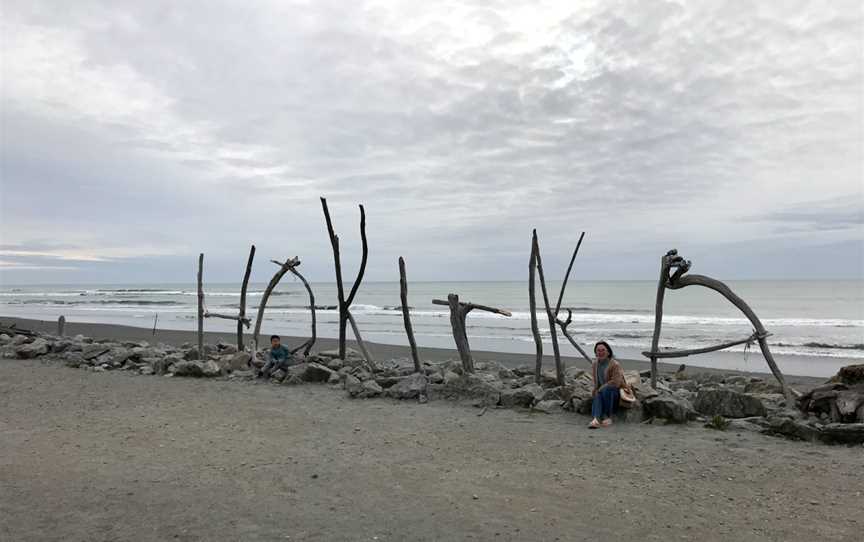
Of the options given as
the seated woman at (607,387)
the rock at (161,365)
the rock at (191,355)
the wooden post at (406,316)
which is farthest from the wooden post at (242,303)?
the seated woman at (607,387)

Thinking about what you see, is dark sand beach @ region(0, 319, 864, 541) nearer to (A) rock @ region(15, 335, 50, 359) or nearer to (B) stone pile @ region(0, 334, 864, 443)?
(B) stone pile @ region(0, 334, 864, 443)

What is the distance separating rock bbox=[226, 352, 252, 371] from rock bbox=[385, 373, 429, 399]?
3815 millimetres

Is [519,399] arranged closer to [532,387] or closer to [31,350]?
[532,387]

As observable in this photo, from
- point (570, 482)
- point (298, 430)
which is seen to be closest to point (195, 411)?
point (298, 430)

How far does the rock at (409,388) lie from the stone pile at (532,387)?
0.6 inches

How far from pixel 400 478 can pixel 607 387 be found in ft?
10.3

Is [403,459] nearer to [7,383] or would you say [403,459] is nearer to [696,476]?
[696,476]

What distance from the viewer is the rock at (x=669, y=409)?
694 centimetres

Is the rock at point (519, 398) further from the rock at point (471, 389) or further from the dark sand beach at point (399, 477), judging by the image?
the dark sand beach at point (399, 477)

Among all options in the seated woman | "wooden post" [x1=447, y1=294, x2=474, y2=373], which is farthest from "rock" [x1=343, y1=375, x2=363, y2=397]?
the seated woman

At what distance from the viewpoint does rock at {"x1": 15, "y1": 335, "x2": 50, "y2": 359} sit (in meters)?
12.9

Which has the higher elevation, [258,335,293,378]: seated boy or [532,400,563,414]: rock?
[258,335,293,378]: seated boy

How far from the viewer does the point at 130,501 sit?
174 inches

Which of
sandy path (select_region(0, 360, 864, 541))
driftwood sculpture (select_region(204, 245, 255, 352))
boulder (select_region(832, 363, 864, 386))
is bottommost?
sandy path (select_region(0, 360, 864, 541))
